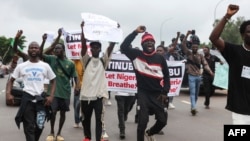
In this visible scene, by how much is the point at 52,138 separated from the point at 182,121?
3.84m

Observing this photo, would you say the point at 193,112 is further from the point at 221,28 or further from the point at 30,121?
the point at 221,28

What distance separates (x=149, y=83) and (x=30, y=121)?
74.9 inches

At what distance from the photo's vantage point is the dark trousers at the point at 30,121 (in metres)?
6.50

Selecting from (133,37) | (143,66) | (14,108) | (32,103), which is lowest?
(14,108)

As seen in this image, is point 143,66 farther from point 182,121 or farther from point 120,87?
point 182,121

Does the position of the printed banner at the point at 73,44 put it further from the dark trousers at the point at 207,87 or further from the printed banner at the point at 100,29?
the dark trousers at the point at 207,87

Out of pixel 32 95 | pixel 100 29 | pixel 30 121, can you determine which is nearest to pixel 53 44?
pixel 100 29

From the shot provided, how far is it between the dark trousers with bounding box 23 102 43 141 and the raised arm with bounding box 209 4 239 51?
3.08 m

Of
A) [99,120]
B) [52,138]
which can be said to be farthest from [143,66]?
[52,138]

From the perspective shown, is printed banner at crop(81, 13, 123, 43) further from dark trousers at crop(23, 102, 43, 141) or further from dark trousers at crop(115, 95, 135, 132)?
dark trousers at crop(23, 102, 43, 141)

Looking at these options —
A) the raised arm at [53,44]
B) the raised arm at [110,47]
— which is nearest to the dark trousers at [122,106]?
the raised arm at [110,47]

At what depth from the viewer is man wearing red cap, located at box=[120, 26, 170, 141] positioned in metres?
7.10

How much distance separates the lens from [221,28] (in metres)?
4.68

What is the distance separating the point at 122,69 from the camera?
9.76m
